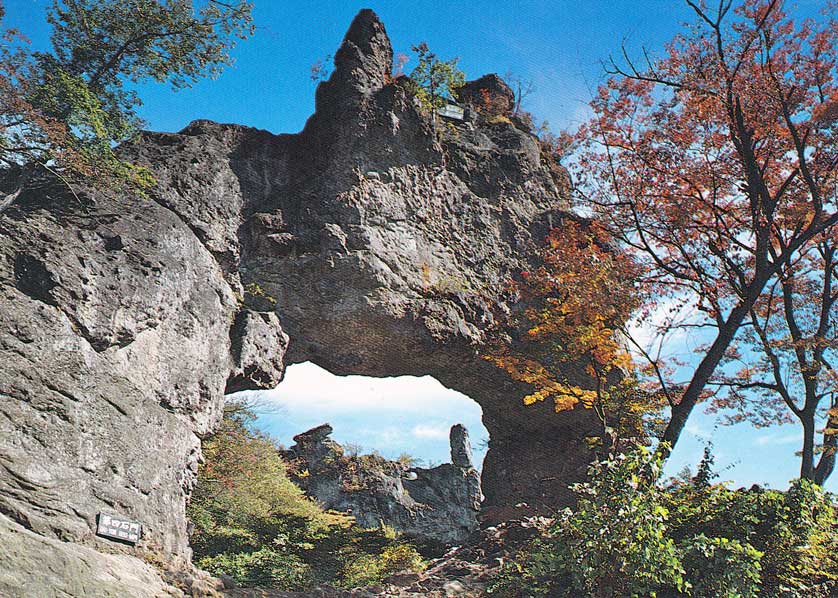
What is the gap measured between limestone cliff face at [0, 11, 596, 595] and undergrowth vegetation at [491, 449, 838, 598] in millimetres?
4447

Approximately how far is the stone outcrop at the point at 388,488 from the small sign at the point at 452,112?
11.5m

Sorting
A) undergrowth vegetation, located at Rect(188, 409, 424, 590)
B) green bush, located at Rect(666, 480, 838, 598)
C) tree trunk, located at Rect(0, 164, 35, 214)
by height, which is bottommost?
undergrowth vegetation, located at Rect(188, 409, 424, 590)

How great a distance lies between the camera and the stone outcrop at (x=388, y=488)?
1914cm

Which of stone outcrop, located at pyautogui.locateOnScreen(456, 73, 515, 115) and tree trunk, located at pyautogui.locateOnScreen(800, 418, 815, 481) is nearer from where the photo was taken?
tree trunk, located at pyautogui.locateOnScreen(800, 418, 815, 481)

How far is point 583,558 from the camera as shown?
20.2 ft

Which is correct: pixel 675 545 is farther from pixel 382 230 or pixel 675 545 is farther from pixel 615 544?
pixel 382 230

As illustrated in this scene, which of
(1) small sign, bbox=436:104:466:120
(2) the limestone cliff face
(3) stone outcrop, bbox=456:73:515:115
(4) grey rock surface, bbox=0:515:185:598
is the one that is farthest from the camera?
(3) stone outcrop, bbox=456:73:515:115

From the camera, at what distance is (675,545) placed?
22.0ft

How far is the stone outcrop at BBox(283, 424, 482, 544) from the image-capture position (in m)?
19.1

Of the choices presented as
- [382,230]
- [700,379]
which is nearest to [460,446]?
[382,230]

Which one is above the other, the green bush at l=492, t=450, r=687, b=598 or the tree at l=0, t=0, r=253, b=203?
the tree at l=0, t=0, r=253, b=203

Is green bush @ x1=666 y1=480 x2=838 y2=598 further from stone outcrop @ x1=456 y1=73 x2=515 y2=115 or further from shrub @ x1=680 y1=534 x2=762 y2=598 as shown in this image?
stone outcrop @ x1=456 y1=73 x2=515 y2=115

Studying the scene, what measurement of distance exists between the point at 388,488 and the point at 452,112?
468 inches

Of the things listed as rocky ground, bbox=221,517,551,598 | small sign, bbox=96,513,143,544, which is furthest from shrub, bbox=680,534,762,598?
small sign, bbox=96,513,143,544
